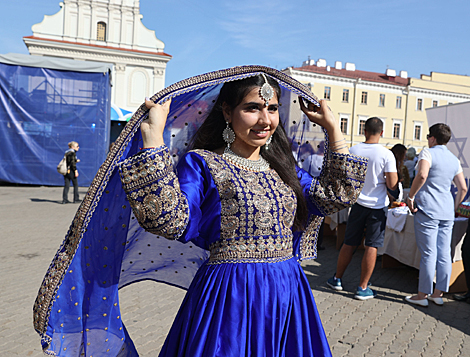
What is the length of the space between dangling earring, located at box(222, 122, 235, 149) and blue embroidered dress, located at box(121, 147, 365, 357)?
102mm

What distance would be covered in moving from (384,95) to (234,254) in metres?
43.5

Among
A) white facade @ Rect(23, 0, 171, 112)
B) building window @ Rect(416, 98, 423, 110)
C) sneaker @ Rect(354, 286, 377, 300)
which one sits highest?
white facade @ Rect(23, 0, 171, 112)

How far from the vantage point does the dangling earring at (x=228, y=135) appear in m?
1.82

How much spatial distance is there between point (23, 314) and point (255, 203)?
3.25 metres

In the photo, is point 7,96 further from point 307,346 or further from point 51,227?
point 307,346

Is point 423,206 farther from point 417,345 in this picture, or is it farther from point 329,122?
point 329,122

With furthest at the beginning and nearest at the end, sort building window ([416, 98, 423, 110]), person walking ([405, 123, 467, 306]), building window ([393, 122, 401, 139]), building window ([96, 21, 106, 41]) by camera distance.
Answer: building window ([416, 98, 423, 110]) < building window ([393, 122, 401, 139]) < building window ([96, 21, 106, 41]) < person walking ([405, 123, 467, 306])

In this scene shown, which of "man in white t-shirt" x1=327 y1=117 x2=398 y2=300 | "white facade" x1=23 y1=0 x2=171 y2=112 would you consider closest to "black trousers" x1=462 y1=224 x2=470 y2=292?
"man in white t-shirt" x1=327 y1=117 x2=398 y2=300

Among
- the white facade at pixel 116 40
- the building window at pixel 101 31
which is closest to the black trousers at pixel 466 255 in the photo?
the white facade at pixel 116 40

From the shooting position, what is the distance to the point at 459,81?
45.4 metres

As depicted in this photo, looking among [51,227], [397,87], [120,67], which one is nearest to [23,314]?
[51,227]

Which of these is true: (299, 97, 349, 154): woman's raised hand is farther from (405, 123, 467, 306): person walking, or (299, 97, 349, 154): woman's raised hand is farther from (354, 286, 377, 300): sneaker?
(354, 286, 377, 300): sneaker

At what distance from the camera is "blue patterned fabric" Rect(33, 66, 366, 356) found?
1.56m

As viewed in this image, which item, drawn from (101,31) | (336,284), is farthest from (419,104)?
(336,284)
